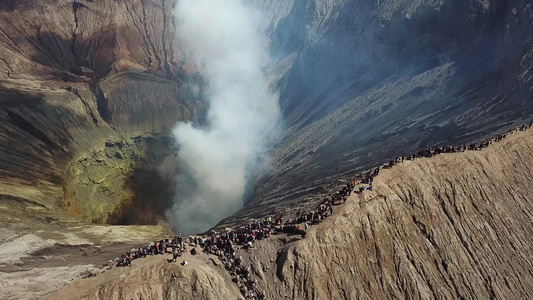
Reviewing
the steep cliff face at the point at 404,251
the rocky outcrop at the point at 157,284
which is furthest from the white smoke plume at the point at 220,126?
the rocky outcrop at the point at 157,284

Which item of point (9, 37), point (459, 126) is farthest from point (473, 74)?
point (9, 37)

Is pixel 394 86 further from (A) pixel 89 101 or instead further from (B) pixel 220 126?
(A) pixel 89 101

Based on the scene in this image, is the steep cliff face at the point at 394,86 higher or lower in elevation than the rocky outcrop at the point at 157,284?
higher

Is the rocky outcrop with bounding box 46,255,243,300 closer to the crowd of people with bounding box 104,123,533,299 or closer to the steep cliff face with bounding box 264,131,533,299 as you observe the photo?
the crowd of people with bounding box 104,123,533,299

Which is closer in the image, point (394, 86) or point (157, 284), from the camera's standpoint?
point (157, 284)

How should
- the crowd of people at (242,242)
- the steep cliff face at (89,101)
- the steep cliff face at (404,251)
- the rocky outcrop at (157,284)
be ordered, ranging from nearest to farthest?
the rocky outcrop at (157,284) < the steep cliff face at (404,251) < the crowd of people at (242,242) < the steep cliff face at (89,101)

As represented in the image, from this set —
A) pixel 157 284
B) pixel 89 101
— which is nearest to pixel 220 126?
pixel 89 101

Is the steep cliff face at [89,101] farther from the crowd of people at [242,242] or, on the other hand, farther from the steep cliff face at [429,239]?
Answer: the steep cliff face at [429,239]
